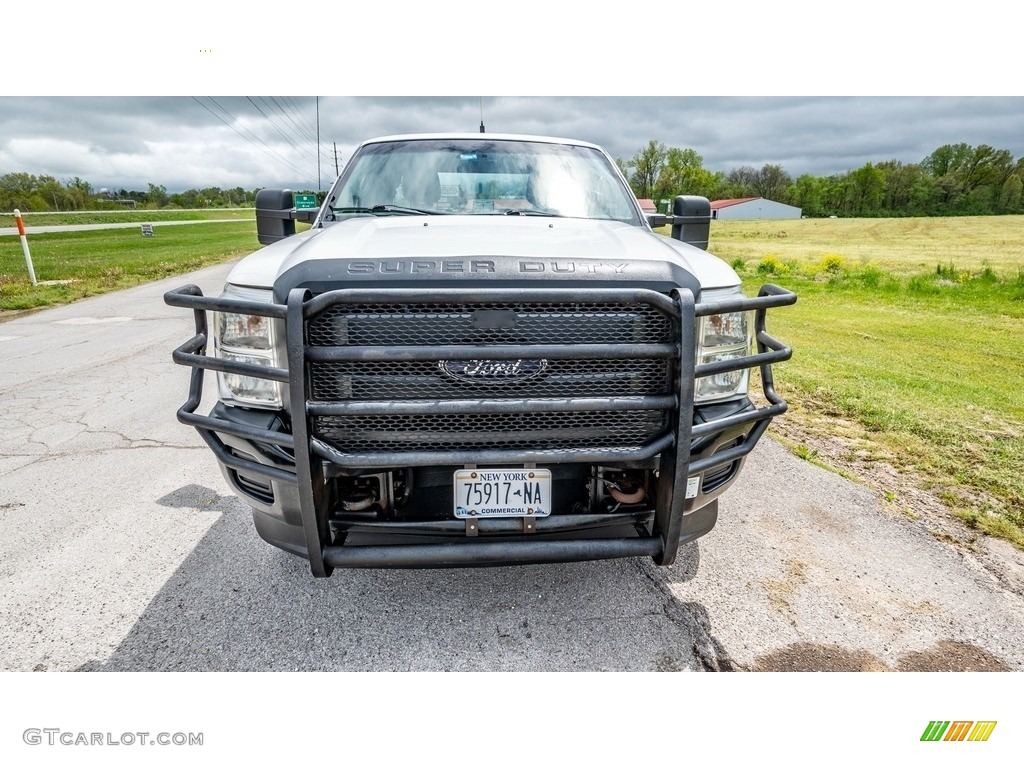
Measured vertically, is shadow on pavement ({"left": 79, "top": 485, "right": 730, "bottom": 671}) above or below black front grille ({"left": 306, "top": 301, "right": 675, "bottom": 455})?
below

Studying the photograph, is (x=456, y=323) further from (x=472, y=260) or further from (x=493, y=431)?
(x=493, y=431)

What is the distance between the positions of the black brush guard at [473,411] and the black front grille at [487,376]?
0.09 feet

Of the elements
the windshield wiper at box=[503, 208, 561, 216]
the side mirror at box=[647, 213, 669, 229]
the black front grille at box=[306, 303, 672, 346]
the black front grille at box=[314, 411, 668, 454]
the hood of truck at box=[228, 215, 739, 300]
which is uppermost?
the windshield wiper at box=[503, 208, 561, 216]

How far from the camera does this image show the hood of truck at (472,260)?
2170 mm

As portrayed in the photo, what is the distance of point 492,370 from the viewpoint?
7.22ft

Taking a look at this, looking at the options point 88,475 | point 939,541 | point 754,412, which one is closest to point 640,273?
point 754,412

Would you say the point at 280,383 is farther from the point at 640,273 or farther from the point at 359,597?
the point at 640,273

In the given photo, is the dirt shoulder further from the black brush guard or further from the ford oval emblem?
the ford oval emblem

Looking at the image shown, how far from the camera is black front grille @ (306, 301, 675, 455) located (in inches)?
84.7

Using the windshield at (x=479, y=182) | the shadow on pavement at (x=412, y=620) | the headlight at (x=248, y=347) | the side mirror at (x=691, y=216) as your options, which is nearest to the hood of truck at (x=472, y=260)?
the headlight at (x=248, y=347)

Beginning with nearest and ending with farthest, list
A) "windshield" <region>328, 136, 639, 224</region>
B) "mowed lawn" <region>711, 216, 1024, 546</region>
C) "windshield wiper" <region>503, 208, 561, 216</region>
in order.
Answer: "windshield wiper" <region>503, 208, 561, 216</region>, "windshield" <region>328, 136, 639, 224</region>, "mowed lawn" <region>711, 216, 1024, 546</region>
